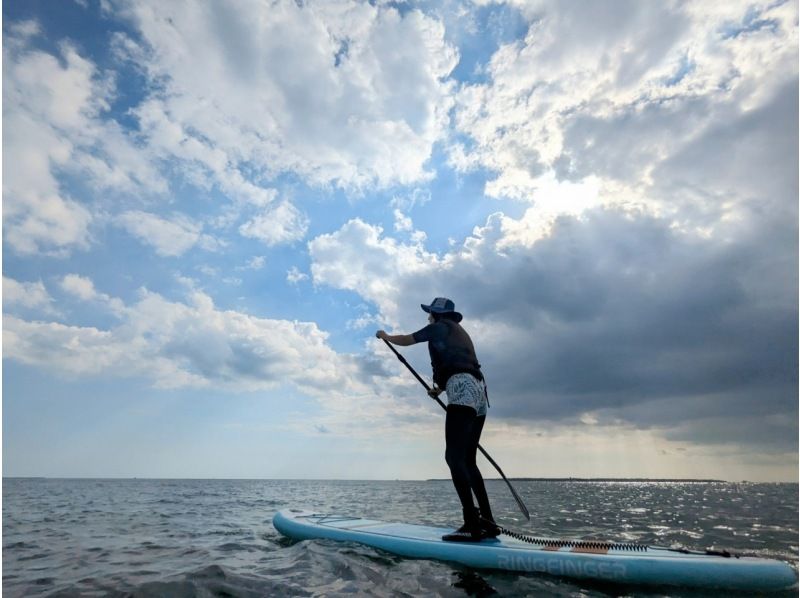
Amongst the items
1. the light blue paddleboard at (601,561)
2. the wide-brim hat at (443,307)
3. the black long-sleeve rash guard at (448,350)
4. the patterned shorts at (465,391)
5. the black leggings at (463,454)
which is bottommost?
the light blue paddleboard at (601,561)

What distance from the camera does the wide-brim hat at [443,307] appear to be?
665 cm

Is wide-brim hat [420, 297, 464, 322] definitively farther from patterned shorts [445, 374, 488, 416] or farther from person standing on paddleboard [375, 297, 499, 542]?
patterned shorts [445, 374, 488, 416]

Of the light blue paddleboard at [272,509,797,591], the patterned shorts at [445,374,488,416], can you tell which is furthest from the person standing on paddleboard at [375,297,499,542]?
the light blue paddleboard at [272,509,797,591]

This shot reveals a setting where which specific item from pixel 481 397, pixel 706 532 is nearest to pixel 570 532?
pixel 706 532

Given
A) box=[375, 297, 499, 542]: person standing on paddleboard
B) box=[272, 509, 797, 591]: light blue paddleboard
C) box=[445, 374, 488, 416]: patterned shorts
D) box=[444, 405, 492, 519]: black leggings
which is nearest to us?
box=[272, 509, 797, 591]: light blue paddleboard

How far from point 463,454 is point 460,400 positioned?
0.69 m

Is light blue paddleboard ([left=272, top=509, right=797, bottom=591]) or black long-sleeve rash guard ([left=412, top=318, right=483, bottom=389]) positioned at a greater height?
black long-sleeve rash guard ([left=412, top=318, right=483, bottom=389])

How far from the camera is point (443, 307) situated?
6656 mm

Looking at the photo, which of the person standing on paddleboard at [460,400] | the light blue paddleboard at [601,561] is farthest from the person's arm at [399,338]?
the light blue paddleboard at [601,561]

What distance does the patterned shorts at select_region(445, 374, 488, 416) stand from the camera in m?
6.05

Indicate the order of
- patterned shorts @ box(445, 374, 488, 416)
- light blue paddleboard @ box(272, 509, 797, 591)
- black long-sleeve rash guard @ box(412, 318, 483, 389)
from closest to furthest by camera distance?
light blue paddleboard @ box(272, 509, 797, 591) → patterned shorts @ box(445, 374, 488, 416) → black long-sleeve rash guard @ box(412, 318, 483, 389)

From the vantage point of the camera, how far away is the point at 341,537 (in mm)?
7320

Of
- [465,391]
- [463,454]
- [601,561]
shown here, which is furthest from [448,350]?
[601,561]

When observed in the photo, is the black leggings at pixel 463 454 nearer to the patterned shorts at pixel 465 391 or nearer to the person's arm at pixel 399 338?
the patterned shorts at pixel 465 391
